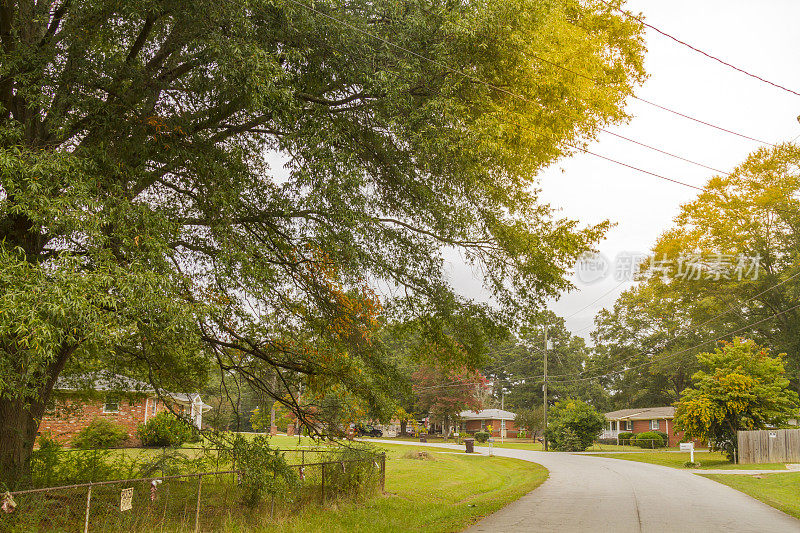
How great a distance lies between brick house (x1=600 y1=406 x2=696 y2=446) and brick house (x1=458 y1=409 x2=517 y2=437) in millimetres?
10970

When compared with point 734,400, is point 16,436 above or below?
below

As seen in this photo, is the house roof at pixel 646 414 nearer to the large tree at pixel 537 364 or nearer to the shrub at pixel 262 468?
the large tree at pixel 537 364

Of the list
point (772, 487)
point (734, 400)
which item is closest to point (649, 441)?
point (734, 400)

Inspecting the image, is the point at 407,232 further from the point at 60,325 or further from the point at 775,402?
the point at 775,402

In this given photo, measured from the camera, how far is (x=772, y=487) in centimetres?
1856

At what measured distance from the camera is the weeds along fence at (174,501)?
7727mm

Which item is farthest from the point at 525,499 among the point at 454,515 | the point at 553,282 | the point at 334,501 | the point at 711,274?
the point at 711,274

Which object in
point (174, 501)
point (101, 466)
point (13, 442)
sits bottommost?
point (174, 501)

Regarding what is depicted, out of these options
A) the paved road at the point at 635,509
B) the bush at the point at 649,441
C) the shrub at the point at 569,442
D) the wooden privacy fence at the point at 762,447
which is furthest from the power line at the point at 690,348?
the paved road at the point at 635,509

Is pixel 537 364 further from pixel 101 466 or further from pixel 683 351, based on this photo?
pixel 101 466

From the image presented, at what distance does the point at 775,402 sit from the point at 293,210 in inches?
1123

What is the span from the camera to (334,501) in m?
12.2

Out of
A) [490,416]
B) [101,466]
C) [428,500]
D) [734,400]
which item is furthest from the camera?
[490,416]

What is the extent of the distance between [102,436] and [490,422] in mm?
53279
